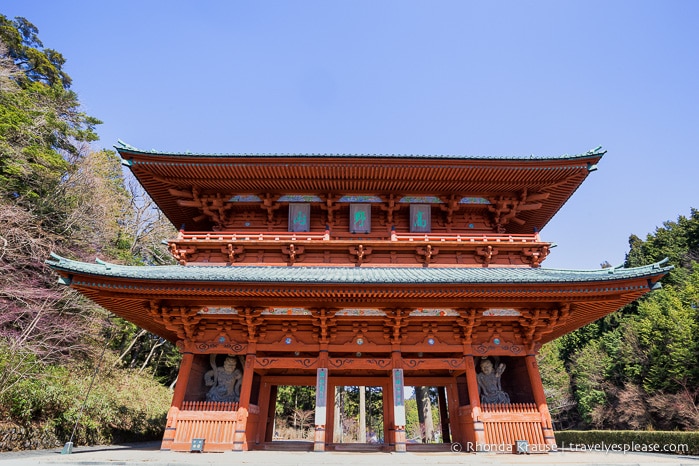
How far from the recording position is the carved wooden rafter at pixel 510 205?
1502 centimetres

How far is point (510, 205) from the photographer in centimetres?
1521

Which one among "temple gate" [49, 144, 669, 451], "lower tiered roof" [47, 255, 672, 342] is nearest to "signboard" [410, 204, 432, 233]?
"temple gate" [49, 144, 669, 451]

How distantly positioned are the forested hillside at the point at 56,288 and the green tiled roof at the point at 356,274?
5.47 meters

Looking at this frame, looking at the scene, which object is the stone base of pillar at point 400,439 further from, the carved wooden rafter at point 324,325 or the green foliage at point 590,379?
the green foliage at point 590,379

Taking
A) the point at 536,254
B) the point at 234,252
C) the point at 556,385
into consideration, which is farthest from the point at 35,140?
the point at 556,385

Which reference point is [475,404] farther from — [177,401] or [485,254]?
[177,401]

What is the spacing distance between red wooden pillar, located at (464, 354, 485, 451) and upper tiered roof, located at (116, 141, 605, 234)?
645 centimetres

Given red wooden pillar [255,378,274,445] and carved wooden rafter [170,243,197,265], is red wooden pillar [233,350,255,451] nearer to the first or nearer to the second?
red wooden pillar [255,378,274,445]

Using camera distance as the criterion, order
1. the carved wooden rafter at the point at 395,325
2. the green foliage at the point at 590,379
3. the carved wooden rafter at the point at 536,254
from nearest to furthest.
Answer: the carved wooden rafter at the point at 395,325, the carved wooden rafter at the point at 536,254, the green foliage at the point at 590,379

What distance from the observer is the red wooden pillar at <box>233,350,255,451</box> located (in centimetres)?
1091

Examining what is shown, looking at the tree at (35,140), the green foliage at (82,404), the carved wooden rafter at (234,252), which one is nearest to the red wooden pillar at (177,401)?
the green foliage at (82,404)

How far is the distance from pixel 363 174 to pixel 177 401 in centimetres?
956

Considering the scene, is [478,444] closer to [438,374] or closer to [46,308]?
[438,374]

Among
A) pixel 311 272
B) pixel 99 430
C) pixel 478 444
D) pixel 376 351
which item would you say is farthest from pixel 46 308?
pixel 478 444
